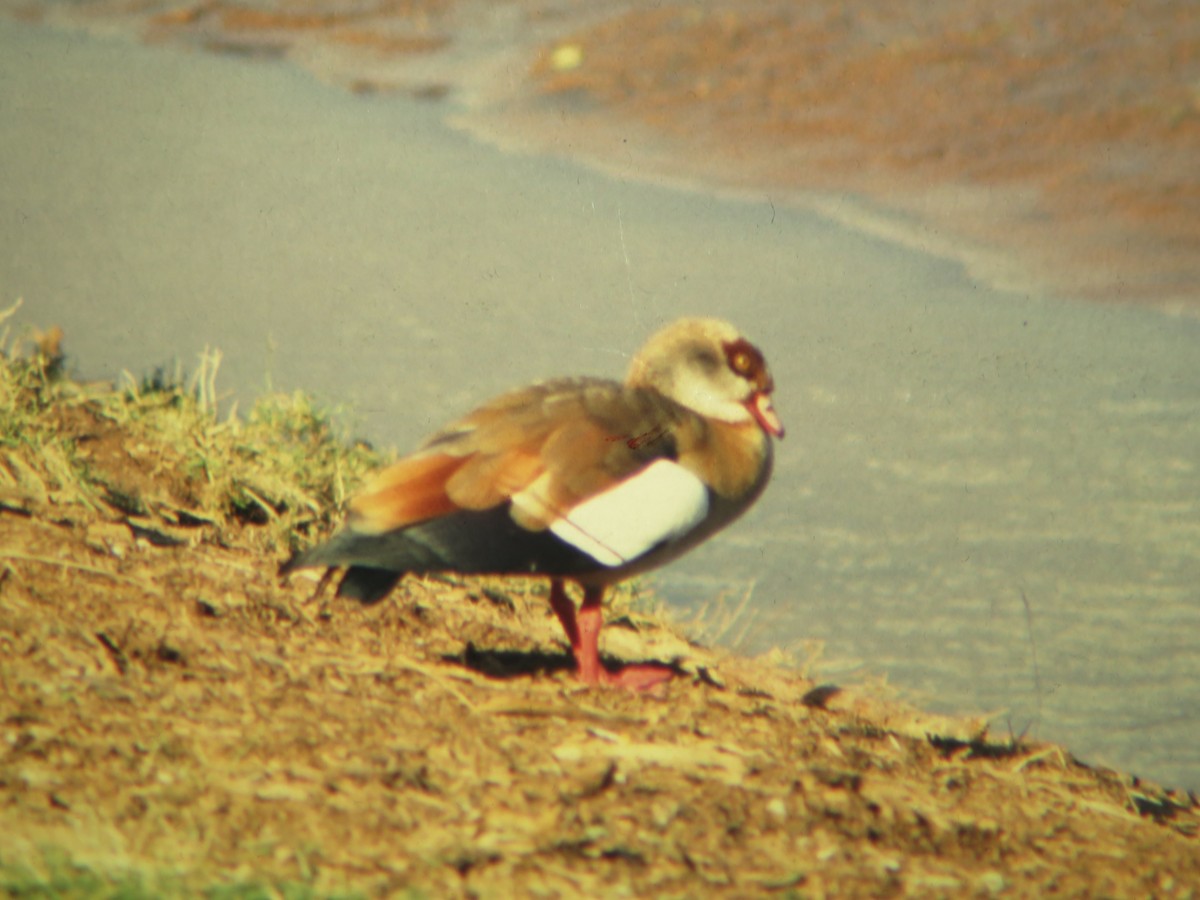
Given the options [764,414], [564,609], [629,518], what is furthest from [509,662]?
[764,414]

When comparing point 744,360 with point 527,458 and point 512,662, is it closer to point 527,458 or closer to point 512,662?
point 527,458

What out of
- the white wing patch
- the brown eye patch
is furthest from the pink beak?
the white wing patch

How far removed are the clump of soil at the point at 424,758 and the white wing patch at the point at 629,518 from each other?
1.35 feet

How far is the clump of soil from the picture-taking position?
2.76 metres

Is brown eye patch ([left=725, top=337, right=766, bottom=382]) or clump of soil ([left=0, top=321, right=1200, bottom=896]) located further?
brown eye patch ([left=725, top=337, right=766, bottom=382])

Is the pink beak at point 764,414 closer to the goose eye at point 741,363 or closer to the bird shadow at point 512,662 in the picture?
the goose eye at point 741,363

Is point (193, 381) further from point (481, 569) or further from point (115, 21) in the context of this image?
point (115, 21)

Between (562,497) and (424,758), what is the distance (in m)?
0.87

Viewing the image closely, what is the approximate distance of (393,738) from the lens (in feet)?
10.9

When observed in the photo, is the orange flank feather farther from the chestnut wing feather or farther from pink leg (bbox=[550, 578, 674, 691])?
pink leg (bbox=[550, 578, 674, 691])

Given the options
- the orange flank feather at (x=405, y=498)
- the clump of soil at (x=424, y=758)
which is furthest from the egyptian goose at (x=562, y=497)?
the clump of soil at (x=424, y=758)

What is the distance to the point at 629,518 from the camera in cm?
389

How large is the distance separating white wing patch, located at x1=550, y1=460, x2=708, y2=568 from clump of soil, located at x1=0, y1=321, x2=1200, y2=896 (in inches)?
16.2

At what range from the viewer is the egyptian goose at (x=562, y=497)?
12.2ft
